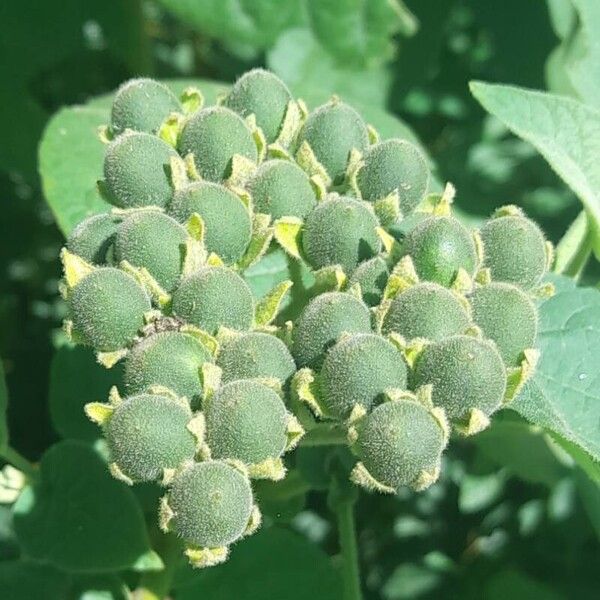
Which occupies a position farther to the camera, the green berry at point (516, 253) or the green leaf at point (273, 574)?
the green leaf at point (273, 574)

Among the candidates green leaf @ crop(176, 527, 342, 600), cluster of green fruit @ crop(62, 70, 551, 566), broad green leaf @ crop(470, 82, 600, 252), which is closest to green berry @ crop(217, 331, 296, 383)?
cluster of green fruit @ crop(62, 70, 551, 566)

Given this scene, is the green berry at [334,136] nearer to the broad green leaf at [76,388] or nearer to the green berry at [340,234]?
the green berry at [340,234]

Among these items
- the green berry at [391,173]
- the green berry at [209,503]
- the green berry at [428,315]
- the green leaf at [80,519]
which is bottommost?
the green leaf at [80,519]

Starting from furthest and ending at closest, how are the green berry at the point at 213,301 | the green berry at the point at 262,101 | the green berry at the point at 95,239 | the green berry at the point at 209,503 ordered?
1. the green berry at the point at 262,101
2. the green berry at the point at 95,239
3. the green berry at the point at 213,301
4. the green berry at the point at 209,503

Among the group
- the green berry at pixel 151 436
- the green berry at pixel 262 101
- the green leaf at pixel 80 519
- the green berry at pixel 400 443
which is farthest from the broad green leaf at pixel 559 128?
the green leaf at pixel 80 519

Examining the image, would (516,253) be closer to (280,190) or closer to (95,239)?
(280,190)

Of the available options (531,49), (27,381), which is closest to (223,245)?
(531,49)
